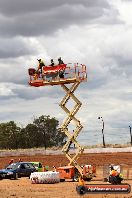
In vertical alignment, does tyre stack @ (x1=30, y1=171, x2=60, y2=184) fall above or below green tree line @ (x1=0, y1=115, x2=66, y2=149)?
below

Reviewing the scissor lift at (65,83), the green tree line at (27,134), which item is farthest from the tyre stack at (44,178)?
Answer: the green tree line at (27,134)

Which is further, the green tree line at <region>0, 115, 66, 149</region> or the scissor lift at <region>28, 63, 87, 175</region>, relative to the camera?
the green tree line at <region>0, 115, 66, 149</region>

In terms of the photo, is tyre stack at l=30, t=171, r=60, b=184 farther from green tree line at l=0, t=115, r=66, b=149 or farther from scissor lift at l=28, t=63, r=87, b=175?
green tree line at l=0, t=115, r=66, b=149

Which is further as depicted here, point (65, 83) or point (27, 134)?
point (27, 134)

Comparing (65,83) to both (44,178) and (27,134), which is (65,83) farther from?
(27,134)

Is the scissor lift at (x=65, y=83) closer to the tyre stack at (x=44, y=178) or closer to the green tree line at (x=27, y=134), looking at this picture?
the tyre stack at (x=44, y=178)

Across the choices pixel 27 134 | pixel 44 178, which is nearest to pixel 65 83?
pixel 44 178

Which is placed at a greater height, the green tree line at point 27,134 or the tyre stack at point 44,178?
the green tree line at point 27,134

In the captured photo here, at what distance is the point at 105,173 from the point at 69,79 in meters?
7.25

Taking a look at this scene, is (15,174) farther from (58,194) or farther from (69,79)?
(58,194)

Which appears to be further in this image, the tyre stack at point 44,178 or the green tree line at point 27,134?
the green tree line at point 27,134

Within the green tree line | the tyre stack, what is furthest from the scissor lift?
the green tree line

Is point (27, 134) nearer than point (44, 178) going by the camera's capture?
No

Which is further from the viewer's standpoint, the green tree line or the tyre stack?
the green tree line
